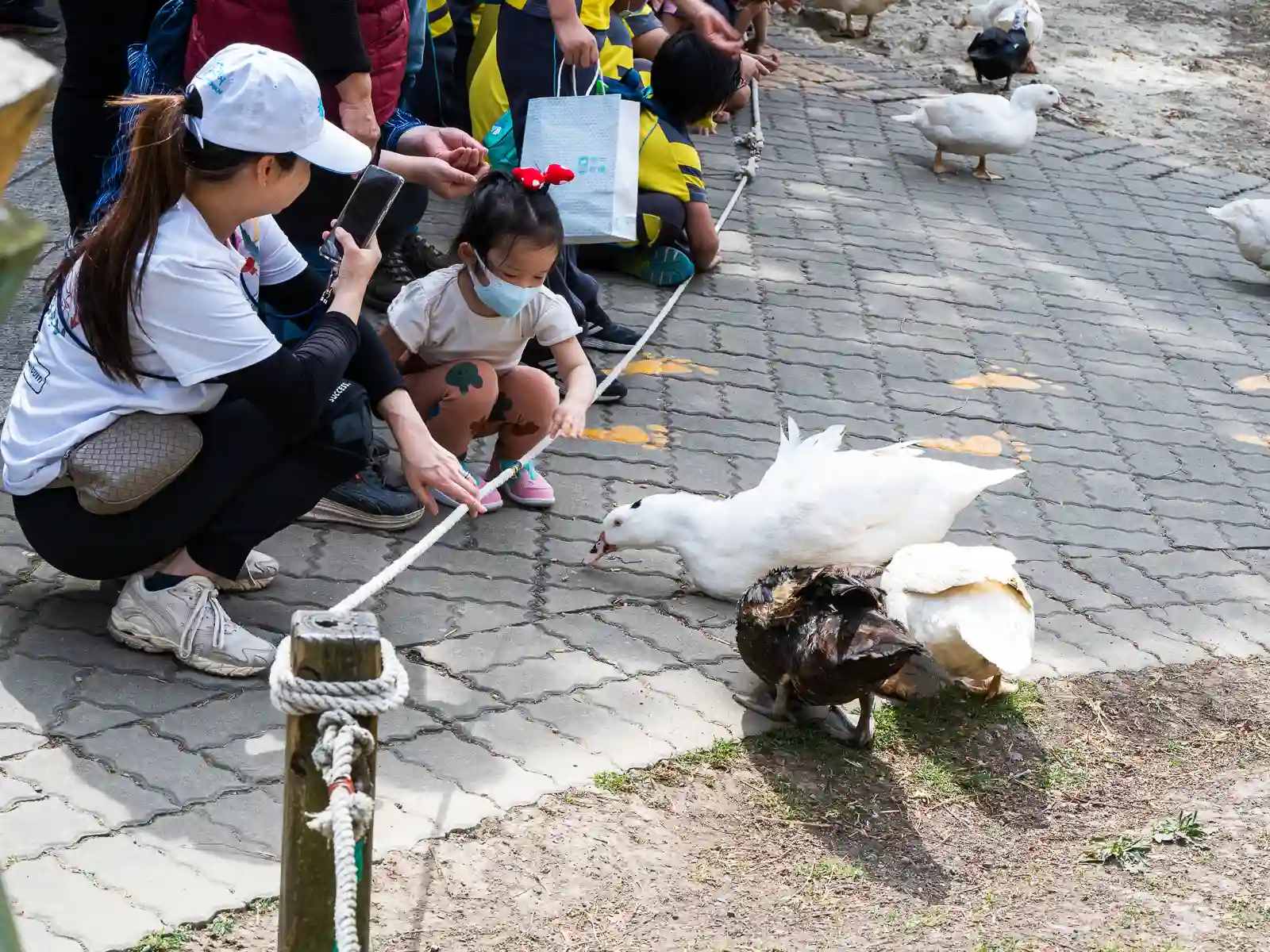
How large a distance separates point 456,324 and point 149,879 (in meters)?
1.80

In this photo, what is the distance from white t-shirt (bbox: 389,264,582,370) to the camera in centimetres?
377

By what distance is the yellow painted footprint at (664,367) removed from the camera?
202 inches

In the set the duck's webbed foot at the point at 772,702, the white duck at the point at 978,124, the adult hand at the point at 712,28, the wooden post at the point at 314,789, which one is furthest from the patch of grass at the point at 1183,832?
the white duck at the point at 978,124

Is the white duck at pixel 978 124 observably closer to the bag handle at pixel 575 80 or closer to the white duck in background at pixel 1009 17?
the white duck in background at pixel 1009 17

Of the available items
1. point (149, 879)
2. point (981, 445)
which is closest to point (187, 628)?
point (149, 879)

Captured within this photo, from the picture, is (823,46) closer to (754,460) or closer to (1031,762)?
(754,460)

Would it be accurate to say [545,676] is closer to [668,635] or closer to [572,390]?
[668,635]

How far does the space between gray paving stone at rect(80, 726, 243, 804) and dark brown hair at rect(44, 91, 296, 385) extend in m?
0.75

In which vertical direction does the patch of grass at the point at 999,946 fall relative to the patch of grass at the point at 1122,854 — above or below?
above

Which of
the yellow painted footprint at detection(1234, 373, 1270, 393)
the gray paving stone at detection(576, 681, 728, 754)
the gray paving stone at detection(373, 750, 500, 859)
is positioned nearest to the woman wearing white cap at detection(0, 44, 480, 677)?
the gray paving stone at detection(373, 750, 500, 859)

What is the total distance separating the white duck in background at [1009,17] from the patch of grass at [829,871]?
27.2 ft

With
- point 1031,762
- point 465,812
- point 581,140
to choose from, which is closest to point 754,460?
point 581,140

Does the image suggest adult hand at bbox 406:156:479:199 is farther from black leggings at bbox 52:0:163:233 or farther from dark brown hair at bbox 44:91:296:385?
dark brown hair at bbox 44:91:296:385

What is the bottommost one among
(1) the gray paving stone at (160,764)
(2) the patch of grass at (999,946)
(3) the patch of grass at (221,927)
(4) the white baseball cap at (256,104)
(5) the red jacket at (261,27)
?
(2) the patch of grass at (999,946)
